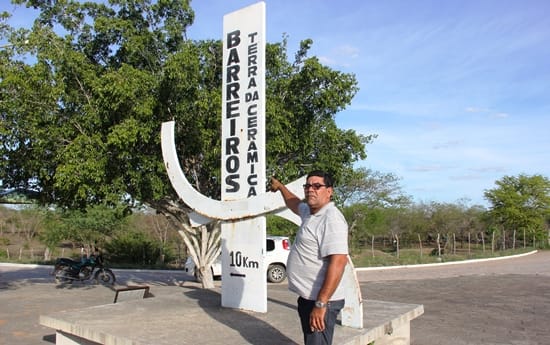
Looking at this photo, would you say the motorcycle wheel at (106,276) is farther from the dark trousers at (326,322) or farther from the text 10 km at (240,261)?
the dark trousers at (326,322)

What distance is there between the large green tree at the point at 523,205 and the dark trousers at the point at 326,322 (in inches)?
1395

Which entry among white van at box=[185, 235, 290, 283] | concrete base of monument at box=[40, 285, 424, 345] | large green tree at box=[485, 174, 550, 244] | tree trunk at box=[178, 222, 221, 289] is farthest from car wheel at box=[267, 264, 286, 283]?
large green tree at box=[485, 174, 550, 244]

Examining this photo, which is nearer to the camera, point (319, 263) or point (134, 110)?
point (319, 263)

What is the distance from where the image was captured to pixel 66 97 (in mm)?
10305

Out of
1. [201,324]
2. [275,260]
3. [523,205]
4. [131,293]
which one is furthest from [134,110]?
[523,205]

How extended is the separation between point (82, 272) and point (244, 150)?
11.2 meters

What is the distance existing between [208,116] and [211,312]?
4.96m

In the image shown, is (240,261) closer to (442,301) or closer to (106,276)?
(442,301)

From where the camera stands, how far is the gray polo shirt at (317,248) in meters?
3.41

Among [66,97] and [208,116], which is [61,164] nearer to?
[66,97]

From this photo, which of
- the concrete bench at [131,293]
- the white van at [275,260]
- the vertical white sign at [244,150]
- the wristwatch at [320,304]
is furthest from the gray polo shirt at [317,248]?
the white van at [275,260]

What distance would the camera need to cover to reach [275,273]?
16375 mm

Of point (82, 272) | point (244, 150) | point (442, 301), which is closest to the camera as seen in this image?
point (244, 150)

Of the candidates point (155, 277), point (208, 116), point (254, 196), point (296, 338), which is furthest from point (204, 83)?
point (155, 277)
